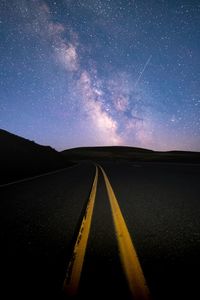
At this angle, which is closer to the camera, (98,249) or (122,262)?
(122,262)

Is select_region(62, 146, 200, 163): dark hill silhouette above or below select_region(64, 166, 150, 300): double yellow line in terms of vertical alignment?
above

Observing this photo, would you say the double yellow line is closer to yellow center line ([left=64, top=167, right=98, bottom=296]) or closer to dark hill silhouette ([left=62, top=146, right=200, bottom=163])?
yellow center line ([left=64, top=167, right=98, bottom=296])

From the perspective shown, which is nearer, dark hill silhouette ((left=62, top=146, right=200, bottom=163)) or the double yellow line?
the double yellow line

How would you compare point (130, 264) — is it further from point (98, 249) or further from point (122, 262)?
point (98, 249)

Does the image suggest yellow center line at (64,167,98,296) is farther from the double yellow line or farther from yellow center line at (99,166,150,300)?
yellow center line at (99,166,150,300)

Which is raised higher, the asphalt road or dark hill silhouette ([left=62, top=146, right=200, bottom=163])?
dark hill silhouette ([left=62, top=146, right=200, bottom=163])

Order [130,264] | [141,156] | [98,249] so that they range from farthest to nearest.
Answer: [141,156] < [98,249] < [130,264]

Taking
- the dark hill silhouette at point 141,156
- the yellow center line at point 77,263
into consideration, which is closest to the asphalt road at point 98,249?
the yellow center line at point 77,263

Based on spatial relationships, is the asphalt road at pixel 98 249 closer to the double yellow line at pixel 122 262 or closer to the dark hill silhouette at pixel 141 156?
the double yellow line at pixel 122 262

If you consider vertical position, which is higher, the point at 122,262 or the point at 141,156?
the point at 141,156

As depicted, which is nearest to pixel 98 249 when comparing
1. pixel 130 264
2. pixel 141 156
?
pixel 130 264

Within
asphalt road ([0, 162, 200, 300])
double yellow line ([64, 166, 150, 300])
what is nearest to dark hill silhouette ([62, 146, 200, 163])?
asphalt road ([0, 162, 200, 300])

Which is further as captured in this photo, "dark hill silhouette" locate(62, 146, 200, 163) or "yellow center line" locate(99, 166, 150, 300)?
"dark hill silhouette" locate(62, 146, 200, 163)

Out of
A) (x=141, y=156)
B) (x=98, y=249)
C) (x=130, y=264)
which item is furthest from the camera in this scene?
(x=141, y=156)
